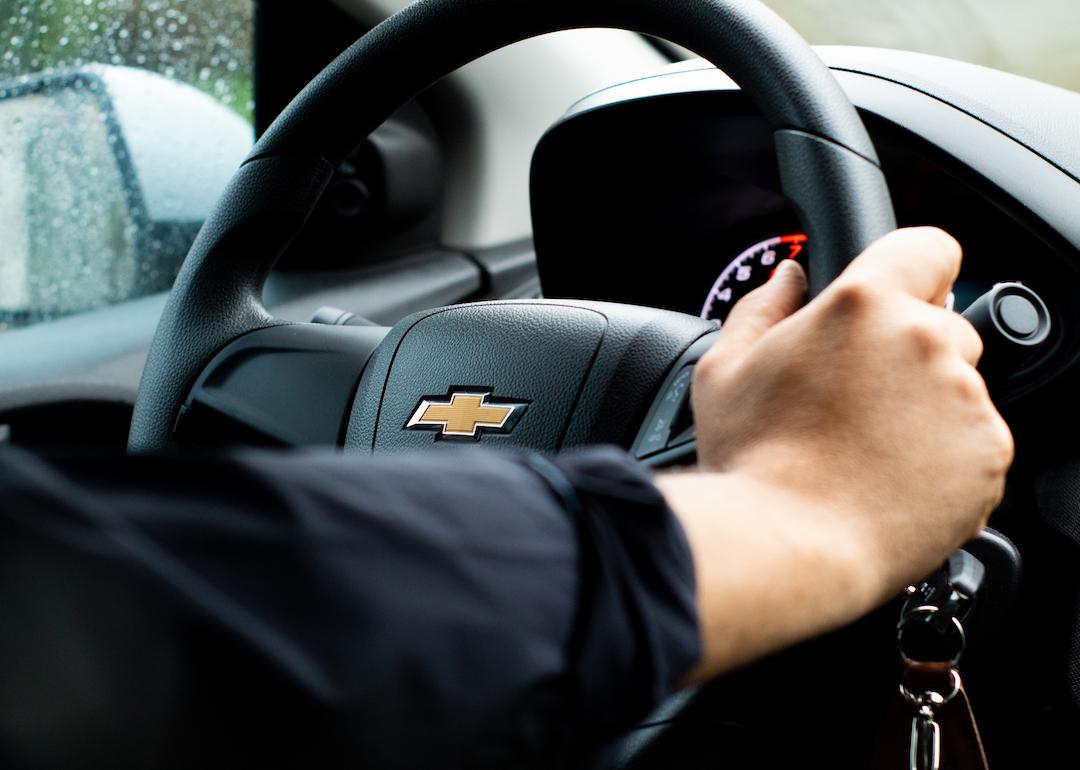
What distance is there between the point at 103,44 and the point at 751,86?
1.13 m

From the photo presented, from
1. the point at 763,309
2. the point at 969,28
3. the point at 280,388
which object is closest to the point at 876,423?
the point at 763,309

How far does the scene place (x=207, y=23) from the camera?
66.4 inches

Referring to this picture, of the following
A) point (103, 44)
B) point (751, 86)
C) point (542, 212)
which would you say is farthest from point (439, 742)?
point (103, 44)

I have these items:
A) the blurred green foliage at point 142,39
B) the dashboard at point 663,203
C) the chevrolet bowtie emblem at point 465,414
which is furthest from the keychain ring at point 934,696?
the blurred green foliage at point 142,39

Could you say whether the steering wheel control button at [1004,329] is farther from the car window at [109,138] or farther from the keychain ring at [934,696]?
the car window at [109,138]

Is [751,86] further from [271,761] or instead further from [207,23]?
[207,23]

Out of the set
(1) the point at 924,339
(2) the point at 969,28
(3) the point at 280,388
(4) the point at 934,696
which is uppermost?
(2) the point at 969,28

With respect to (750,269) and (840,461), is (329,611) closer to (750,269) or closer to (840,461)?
(840,461)

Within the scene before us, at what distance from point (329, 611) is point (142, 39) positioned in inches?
58.2

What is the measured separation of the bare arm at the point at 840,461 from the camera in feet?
1.39

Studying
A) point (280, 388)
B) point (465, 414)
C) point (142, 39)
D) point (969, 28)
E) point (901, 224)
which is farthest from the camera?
point (142, 39)

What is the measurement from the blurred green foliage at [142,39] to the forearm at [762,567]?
4.36 feet

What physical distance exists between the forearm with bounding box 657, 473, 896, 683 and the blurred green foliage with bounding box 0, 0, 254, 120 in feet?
4.36

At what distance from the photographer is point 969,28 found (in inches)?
56.6
